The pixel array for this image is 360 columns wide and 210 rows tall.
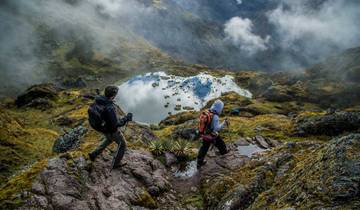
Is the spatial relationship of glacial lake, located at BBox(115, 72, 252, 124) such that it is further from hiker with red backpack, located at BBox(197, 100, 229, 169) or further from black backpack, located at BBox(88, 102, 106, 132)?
black backpack, located at BBox(88, 102, 106, 132)

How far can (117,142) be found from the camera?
17.1m

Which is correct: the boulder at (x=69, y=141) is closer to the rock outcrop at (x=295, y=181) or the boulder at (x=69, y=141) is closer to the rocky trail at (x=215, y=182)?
the rocky trail at (x=215, y=182)

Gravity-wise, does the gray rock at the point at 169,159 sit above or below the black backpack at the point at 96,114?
below

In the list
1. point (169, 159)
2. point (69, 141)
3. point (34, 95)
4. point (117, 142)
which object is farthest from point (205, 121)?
point (34, 95)

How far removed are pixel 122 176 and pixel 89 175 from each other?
172 cm

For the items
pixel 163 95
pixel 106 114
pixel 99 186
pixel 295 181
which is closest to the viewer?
pixel 295 181

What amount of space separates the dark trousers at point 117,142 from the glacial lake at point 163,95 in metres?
111

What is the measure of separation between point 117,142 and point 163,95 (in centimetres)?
14108

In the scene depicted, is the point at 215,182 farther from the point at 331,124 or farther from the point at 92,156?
the point at 331,124

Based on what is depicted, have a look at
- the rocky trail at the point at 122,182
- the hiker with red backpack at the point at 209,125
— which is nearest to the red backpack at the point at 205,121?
the hiker with red backpack at the point at 209,125

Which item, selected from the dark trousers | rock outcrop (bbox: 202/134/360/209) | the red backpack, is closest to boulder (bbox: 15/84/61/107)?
the red backpack

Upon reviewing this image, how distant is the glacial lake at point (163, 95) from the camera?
137 meters

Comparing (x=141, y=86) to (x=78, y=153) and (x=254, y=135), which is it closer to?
(x=254, y=135)

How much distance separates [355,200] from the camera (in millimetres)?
9742
